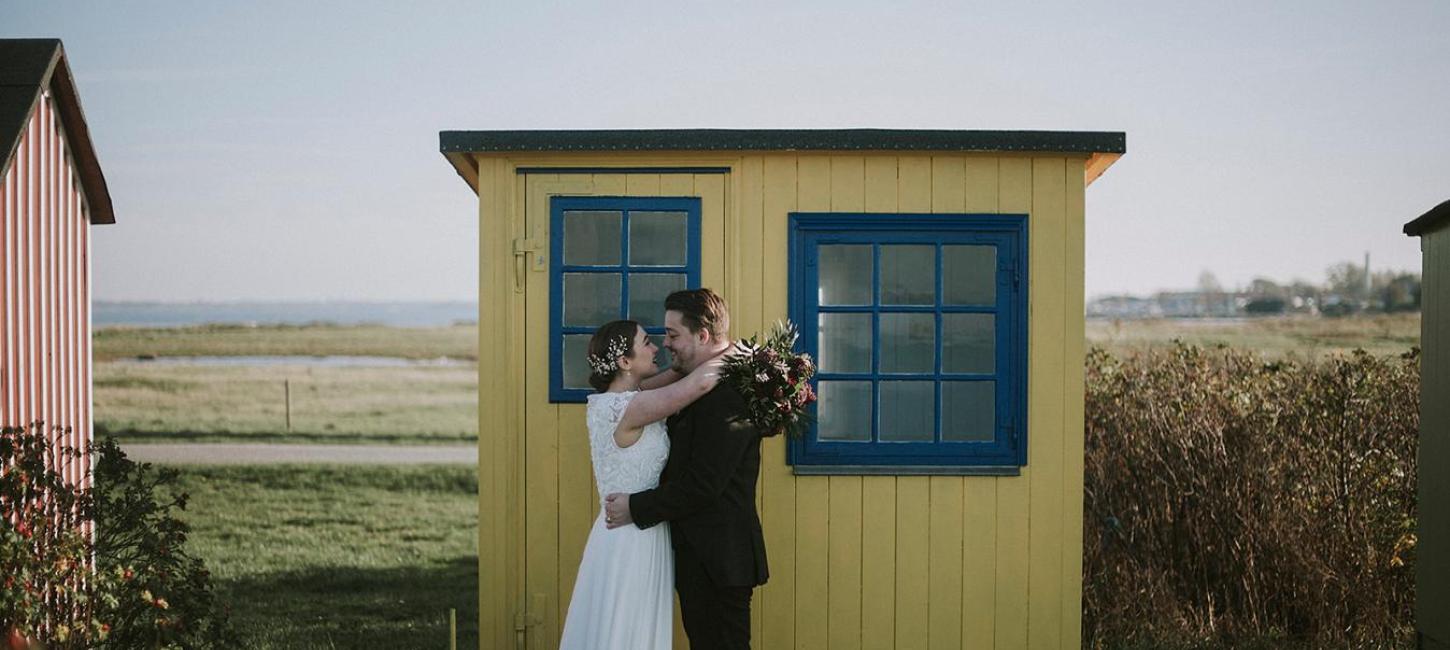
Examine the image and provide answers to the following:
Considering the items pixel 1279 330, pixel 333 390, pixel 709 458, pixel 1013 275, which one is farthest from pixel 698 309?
pixel 333 390

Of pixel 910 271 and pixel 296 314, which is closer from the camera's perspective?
pixel 910 271

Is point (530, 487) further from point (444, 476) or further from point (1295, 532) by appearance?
point (444, 476)

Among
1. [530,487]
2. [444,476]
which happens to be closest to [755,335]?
[530,487]

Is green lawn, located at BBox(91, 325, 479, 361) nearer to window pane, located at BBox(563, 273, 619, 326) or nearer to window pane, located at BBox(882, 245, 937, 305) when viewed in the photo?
window pane, located at BBox(563, 273, 619, 326)

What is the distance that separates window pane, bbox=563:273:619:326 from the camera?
5680mm

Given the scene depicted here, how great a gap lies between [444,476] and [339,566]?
6324mm

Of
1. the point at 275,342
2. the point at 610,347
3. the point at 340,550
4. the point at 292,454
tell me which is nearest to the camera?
the point at 610,347

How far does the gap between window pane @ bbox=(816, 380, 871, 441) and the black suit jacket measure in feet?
3.15

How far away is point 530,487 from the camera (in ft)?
18.7

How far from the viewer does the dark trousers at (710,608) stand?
4863 mm

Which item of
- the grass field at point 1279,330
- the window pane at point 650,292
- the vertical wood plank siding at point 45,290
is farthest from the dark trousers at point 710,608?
the grass field at point 1279,330

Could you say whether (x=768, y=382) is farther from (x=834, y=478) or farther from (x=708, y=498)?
(x=834, y=478)

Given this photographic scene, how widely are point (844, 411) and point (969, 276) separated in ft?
2.79

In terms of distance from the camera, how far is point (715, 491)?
4.70 m
